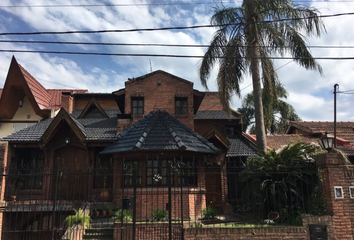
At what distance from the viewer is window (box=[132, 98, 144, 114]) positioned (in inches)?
596

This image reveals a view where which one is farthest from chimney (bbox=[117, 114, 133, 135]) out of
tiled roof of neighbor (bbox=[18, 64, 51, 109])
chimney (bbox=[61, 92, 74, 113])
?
tiled roof of neighbor (bbox=[18, 64, 51, 109])

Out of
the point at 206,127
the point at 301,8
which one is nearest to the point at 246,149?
the point at 206,127

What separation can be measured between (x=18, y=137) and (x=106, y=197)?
5.35 meters

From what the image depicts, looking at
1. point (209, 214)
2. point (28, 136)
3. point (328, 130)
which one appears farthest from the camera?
point (328, 130)

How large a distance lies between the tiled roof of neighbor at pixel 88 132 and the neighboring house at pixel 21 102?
10.3ft

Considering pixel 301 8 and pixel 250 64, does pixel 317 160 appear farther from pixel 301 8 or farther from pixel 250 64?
pixel 301 8

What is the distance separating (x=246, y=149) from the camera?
16.5 metres

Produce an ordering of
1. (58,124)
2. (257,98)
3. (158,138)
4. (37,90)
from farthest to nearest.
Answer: (37,90)
(58,124)
(257,98)
(158,138)

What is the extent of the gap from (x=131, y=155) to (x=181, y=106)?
16.1 ft

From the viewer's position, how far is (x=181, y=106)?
15367 mm

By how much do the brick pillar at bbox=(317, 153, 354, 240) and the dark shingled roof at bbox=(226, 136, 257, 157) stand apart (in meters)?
7.94

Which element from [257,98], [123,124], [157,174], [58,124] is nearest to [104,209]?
[157,174]

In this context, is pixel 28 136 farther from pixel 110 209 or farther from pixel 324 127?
pixel 324 127

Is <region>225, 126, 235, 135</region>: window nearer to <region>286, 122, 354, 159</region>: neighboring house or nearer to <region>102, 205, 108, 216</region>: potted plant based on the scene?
<region>286, 122, 354, 159</region>: neighboring house
